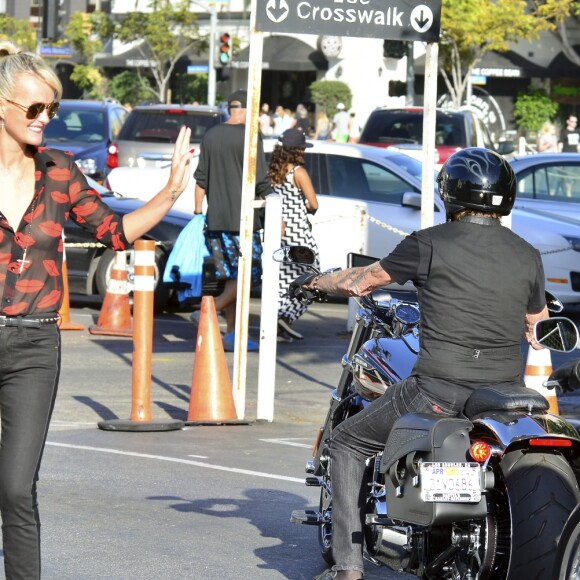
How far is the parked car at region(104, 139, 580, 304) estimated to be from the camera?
1482cm

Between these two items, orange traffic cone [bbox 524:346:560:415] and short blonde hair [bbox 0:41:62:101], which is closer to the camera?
short blonde hair [bbox 0:41:62:101]

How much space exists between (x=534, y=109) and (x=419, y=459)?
46120mm

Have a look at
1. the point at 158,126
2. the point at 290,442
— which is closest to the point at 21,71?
the point at 290,442

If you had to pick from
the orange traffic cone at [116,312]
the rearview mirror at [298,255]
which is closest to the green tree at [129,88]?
the orange traffic cone at [116,312]

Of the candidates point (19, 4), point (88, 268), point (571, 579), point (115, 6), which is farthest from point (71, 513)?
point (19, 4)

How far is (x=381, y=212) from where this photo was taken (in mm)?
15727

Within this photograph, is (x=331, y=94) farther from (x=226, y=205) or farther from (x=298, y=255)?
(x=298, y=255)

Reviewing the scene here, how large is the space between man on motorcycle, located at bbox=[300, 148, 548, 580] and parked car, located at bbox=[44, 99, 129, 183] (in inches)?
749

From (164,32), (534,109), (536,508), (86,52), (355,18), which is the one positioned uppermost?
(164,32)

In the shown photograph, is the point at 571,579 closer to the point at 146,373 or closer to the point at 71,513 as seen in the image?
the point at 71,513

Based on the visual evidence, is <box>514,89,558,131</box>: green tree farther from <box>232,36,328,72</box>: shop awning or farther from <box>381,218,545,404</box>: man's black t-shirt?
<box>381,218,545,404</box>: man's black t-shirt

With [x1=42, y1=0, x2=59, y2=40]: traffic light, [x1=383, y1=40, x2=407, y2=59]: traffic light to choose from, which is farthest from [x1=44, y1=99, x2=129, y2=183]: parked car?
[x1=383, y1=40, x2=407, y2=59]: traffic light

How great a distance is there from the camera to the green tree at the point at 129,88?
55.8 m

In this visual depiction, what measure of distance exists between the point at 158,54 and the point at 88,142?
2805 cm
